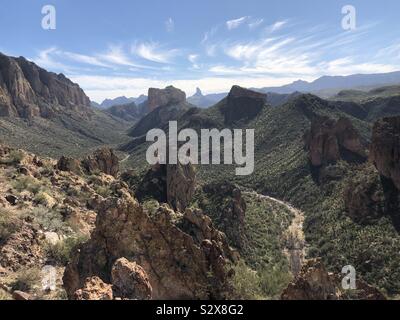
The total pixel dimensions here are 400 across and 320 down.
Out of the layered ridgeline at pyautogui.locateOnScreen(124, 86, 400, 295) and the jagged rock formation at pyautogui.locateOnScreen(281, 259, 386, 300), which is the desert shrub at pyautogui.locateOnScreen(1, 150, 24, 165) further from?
the jagged rock formation at pyautogui.locateOnScreen(281, 259, 386, 300)

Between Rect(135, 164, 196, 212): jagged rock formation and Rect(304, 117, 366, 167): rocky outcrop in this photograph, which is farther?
Rect(304, 117, 366, 167): rocky outcrop

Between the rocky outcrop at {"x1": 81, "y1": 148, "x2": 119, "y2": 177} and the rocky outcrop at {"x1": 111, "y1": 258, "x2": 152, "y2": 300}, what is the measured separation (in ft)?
130

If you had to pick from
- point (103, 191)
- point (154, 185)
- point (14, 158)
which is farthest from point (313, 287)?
point (154, 185)

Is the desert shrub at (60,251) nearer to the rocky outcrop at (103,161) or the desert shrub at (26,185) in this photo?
the desert shrub at (26,185)

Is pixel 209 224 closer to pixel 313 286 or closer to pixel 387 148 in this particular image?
pixel 313 286

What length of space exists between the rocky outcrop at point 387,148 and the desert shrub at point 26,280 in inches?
2429

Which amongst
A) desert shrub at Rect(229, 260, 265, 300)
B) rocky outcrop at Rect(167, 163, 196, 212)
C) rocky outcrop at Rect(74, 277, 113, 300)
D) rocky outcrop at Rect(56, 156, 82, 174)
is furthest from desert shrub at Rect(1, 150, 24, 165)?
rocky outcrop at Rect(74, 277, 113, 300)

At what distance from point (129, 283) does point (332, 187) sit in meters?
81.9

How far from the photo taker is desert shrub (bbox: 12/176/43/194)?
36.4m

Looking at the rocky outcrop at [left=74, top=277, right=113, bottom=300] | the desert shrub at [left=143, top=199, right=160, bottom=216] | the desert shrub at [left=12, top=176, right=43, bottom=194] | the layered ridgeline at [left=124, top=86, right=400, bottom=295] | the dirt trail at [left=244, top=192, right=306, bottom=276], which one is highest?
the desert shrub at [left=12, top=176, right=43, bottom=194]
